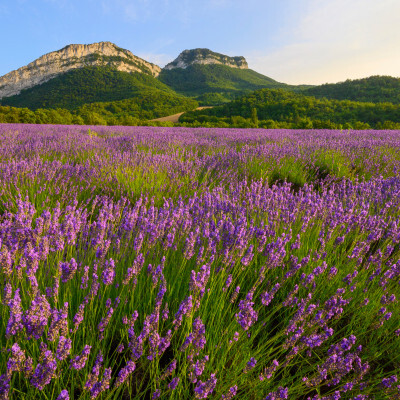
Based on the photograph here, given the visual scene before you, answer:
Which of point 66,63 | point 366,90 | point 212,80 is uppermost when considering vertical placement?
point 66,63

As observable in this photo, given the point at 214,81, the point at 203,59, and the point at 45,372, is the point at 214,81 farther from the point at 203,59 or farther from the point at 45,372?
the point at 45,372

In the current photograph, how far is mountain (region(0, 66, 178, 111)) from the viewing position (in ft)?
227

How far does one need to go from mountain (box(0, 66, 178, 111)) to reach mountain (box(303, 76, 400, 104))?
44.7 m

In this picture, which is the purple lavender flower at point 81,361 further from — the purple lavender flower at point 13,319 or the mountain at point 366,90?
the mountain at point 366,90

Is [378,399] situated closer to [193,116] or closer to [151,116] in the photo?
[193,116]

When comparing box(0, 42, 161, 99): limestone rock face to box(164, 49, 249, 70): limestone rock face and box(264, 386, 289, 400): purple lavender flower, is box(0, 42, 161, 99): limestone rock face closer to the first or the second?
box(164, 49, 249, 70): limestone rock face

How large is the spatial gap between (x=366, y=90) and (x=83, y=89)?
231 feet

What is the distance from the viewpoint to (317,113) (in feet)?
104

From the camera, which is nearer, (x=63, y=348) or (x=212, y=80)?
(x=63, y=348)

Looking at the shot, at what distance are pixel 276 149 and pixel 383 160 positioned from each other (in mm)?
1768

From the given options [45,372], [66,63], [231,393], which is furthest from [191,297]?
[66,63]

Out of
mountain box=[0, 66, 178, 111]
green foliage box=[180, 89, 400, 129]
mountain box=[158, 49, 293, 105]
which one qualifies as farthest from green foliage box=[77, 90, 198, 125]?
mountain box=[158, 49, 293, 105]

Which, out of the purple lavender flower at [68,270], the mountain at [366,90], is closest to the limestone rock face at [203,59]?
the mountain at [366,90]

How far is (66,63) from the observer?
323 ft
